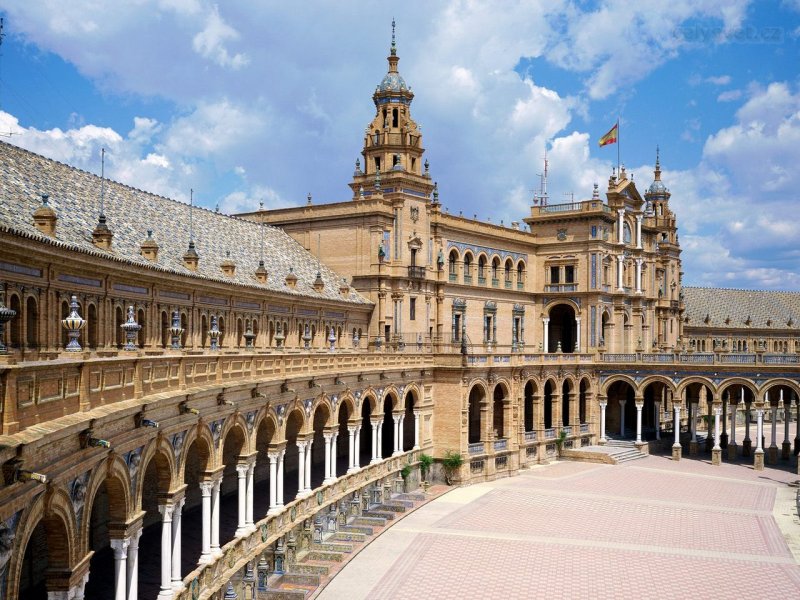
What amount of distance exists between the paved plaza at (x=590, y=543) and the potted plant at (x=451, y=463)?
6.19 ft

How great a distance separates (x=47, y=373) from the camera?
1459cm

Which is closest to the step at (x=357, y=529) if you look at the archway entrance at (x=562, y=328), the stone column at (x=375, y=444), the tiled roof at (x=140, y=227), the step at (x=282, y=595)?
the stone column at (x=375, y=444)

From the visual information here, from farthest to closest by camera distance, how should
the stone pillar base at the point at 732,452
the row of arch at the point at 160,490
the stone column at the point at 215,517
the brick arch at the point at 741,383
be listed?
the stone pillar base at the point at 732,452 < the brick arch at the point at 741,383 < the stone column at the point at 215,517 < the row of arch at the point at 160,490

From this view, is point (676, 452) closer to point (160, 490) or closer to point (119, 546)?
point (160, 490)

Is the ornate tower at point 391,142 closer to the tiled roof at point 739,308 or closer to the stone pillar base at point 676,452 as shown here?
the stone pillar base at point 676,452

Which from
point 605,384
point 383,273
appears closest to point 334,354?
point 383,273

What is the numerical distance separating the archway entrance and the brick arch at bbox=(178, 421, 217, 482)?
54.4 meters

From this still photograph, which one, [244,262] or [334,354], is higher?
[244,262]

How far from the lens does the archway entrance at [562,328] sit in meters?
77.9

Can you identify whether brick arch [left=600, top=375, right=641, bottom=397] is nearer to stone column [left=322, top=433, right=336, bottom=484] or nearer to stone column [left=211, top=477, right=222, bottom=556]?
stone column [left=322, top=433, right=336, bottom=484]

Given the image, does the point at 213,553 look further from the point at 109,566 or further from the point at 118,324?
the point at 118,324

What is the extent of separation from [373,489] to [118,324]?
1770cm

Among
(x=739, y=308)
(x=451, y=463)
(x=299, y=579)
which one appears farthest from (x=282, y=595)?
(x=739, y=308)

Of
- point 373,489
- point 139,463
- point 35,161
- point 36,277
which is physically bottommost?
point 373,489
